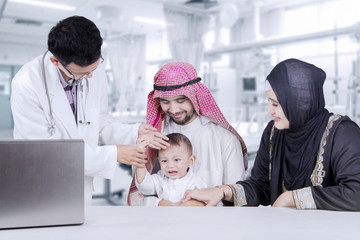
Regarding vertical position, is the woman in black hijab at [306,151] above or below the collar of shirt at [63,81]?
below

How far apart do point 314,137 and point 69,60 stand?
44.0 inches

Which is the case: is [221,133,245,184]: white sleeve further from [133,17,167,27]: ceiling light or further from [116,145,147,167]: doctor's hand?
[133,17,167,27]: ceiling light

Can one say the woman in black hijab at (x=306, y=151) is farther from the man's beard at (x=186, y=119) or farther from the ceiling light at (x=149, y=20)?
the ceiling light at (x=149, y=20)

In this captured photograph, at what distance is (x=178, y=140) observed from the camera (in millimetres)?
1705

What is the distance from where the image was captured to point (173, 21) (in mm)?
5711

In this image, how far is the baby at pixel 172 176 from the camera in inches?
65.0

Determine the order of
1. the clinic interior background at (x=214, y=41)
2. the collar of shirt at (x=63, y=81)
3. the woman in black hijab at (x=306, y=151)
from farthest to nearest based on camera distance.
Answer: the clinic interior background at (x=214, y=41) < the collar of shirt at (x=63, y=81) < the woman in black hijab at (x=306, y=151)

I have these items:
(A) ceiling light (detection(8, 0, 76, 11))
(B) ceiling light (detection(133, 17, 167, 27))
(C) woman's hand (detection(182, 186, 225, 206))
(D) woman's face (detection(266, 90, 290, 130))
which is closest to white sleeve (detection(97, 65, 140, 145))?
(C) woman's hand (detection(182, 186, 225, 206))

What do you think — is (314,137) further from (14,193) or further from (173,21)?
(173,21)

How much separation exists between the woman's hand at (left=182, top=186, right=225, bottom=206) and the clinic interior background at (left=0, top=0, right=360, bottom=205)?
2495 millimetres

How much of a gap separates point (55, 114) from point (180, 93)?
0.68 meters

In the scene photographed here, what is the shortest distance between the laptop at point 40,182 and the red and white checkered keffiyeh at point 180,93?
812 millimetres

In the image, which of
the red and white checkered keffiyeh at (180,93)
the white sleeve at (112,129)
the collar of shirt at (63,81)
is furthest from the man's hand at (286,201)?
the collar of shirt at (63,81)

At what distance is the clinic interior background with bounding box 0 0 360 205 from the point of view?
5.73 meters
